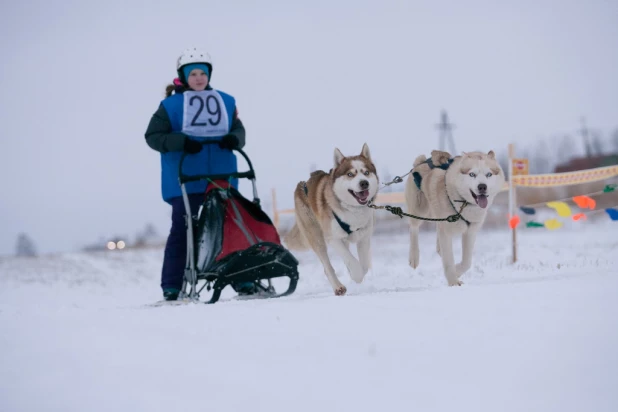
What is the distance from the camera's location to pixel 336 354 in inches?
96.0

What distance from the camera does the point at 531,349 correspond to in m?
2.37

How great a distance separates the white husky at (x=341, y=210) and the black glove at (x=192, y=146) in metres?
0.98

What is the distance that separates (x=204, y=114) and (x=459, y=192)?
6.56ft

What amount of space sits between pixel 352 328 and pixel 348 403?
0.75m

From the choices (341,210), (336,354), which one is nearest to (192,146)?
(341,210)

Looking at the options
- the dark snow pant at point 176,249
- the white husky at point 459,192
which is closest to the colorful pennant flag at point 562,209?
the white husky at point 459,192

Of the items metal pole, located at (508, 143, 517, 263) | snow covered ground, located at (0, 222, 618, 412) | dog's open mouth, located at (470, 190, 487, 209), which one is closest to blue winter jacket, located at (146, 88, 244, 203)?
snow covered ground, located at (0, 222, 618, 412)

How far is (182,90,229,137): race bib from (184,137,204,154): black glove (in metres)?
0.20

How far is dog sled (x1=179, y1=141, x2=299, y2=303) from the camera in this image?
171 inches

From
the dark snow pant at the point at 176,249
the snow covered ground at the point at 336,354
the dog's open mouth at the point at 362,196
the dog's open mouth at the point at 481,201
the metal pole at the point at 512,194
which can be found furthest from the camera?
the metal pole at the point at 512,194

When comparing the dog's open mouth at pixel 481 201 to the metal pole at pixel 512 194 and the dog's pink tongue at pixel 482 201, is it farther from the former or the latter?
the metal pole at pixel 512 194

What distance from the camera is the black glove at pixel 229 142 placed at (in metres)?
4.70

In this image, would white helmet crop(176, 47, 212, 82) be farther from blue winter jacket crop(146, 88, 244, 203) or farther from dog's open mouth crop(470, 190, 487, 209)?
dog's open mouth crop(470, 190, 487, 209)

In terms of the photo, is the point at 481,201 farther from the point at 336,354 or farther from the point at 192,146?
the point at 336,354
